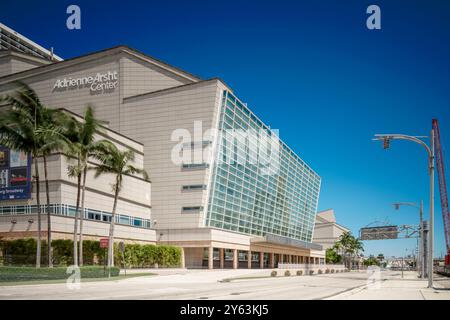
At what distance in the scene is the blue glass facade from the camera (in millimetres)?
68688

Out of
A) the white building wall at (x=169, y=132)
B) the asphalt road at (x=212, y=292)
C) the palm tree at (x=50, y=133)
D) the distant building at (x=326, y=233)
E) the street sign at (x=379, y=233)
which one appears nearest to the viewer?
the asphalt road at (x=212, y=292)

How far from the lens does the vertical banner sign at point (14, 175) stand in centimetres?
5316

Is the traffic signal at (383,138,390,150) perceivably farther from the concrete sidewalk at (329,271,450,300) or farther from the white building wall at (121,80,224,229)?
the white building wall at (121,80,224,229)

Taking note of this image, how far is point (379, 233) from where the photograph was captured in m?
82.2

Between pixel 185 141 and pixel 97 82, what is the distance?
20.4 m

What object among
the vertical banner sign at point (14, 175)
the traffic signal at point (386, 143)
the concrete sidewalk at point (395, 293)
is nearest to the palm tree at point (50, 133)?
the vertical banner sign at point (14, 175)

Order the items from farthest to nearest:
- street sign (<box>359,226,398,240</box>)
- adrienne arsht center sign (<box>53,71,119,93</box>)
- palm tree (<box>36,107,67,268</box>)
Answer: street sign (<box>359,226,398,240</box>) → adrienne arsht center sign (<box>53,71,119,93</box>) → palm tree (<box>36,107,67,268</box>)

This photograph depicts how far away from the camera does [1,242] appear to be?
4609 cm

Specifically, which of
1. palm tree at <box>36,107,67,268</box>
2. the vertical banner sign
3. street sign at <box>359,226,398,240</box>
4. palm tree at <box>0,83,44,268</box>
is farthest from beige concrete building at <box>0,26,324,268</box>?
palm tree at <box>0,83,44,268</box>

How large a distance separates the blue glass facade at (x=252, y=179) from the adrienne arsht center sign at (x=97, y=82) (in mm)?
20535

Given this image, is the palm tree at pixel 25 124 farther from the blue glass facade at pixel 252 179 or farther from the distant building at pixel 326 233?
the distant building at pixel 326 233

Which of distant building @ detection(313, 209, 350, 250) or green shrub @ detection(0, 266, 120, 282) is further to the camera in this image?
distant building @ detection(313, 209, 350, 250)

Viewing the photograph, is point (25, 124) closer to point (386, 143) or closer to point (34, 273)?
point (34, 273)

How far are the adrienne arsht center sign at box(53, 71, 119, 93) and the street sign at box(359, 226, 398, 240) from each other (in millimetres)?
52359
